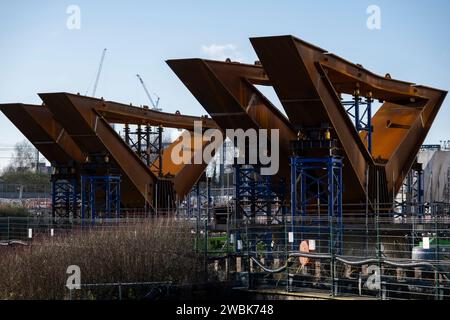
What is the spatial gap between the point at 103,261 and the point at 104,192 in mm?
32397

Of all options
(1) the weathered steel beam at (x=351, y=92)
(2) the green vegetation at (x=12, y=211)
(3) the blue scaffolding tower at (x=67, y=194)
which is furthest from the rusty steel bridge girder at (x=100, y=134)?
(1) the weathered steel beam at (x=351, y=92)

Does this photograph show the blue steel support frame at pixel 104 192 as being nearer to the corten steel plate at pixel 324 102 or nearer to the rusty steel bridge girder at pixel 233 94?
the rusty steel bridge girder at pixel 233 94

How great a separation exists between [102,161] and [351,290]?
33228mm

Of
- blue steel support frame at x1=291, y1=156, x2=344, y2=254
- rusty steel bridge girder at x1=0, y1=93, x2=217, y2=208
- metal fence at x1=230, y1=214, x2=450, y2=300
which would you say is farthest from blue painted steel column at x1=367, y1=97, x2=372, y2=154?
rusty steel bridge girder at x1=0, y1=93, x2=217, y2=208

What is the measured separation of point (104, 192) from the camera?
2359 inches

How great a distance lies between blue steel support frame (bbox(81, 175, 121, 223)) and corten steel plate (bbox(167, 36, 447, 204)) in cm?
1264

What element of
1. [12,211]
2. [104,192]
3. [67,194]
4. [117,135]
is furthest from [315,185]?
[12,211]

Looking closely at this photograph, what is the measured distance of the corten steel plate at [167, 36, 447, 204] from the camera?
3950cm

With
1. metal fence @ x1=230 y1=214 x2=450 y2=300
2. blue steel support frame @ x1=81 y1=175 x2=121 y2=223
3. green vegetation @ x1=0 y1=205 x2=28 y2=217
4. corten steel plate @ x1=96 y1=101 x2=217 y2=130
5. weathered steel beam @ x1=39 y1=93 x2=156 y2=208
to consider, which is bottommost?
metal fence @ x1=230 y1=214 x2=450 y2=300

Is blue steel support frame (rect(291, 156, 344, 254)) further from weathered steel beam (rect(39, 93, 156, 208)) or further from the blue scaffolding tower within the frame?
the blue scaffolding tower

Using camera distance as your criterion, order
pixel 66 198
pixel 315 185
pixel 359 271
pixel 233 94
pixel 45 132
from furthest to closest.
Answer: pixel 66 198 < pixel 45 132 < pixel 315 185 < pixel 233 94 < pixel 359 271

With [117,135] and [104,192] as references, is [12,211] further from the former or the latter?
[117,135]
